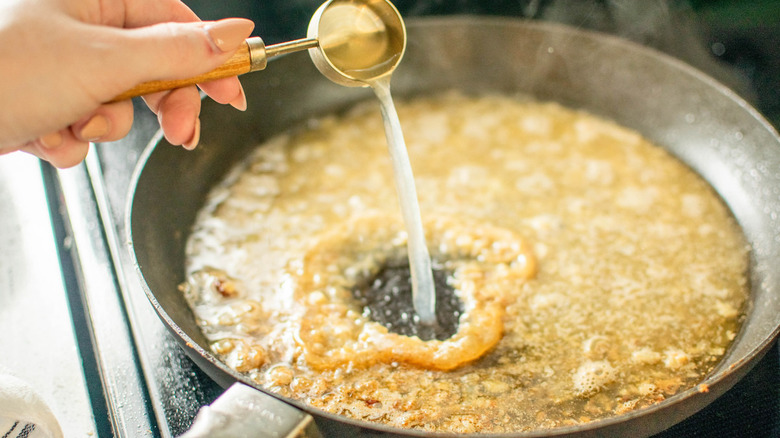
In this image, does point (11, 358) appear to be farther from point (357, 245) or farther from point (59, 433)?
point (357, 245)

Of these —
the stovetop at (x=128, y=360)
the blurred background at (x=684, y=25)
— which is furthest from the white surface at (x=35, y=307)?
the blurred background at (x=684, y=25)

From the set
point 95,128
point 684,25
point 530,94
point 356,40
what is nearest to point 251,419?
point 95,128

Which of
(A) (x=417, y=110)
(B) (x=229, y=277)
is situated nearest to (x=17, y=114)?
(B) (x=229, y=277)

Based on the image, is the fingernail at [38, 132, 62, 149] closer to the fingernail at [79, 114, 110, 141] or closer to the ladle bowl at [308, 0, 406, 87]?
the fingernail at [79, 114, 110, 141]

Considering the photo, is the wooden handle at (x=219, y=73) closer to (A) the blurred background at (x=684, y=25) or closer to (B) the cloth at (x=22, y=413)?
(B) the cloth at (x=22, y=413)

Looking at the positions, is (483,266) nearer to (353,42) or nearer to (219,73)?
(353,42)
